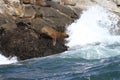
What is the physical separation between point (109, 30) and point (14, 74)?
12960mm

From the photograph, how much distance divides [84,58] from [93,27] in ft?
27.2

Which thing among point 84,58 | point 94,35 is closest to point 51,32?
point 84,58

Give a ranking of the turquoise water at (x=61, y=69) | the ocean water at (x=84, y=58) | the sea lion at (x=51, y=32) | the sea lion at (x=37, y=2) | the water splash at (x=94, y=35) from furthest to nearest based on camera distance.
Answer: the sea lion at (x=37, y=2) → the sea lion at (x=51, y=32) → the water splash at (x=94, y=35) → the ocean water at (x=84, y=58) → the turquoise water at (x=61, y=69)

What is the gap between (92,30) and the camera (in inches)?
1078

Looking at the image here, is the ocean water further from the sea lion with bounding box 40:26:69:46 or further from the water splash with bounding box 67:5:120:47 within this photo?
the sea lion with bounding box 40:26:69:46

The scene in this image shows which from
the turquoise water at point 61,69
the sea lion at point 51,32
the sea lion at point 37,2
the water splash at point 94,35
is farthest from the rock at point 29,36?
the turquoise water at point 61,69

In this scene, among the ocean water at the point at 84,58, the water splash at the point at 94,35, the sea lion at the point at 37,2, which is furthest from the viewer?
the sea lion at the point at 37,2

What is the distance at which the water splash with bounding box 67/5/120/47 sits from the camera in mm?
25703

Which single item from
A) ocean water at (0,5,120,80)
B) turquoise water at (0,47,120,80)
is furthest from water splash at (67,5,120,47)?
turquoise water at (0,47,120,80)

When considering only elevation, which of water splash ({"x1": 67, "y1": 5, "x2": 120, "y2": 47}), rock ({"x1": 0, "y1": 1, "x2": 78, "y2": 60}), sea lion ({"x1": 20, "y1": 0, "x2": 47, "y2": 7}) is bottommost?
water splash ({"x1": 67, "y1": 5, "x2": 120, "y2": 47})

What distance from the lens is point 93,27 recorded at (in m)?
27.8

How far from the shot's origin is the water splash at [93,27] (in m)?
25.7

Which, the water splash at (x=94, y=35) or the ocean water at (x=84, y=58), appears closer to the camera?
the ocean water at (x=84, y=58)

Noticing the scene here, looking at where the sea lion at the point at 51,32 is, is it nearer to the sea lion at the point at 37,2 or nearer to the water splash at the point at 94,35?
the water splash at the point at 94,35
